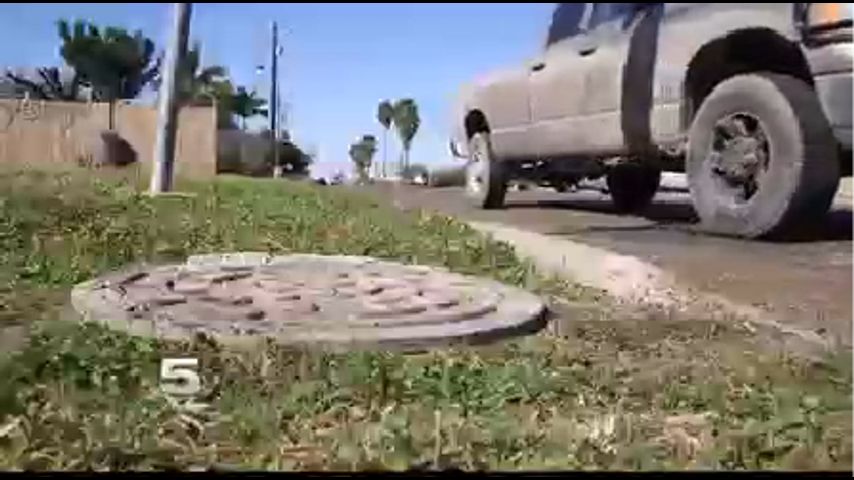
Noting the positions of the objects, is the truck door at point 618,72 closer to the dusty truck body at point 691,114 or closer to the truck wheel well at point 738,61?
the dusty truck body at point 691,114

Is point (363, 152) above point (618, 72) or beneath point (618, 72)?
beneath

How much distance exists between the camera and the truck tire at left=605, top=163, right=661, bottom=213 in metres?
4.08

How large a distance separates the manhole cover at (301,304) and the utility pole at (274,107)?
0.23m

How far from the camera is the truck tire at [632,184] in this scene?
13.4 ft

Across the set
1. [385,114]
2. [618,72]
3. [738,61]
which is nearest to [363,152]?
[385,114]

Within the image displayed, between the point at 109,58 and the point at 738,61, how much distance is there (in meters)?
2.77

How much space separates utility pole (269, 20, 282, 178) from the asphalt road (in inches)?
8.8

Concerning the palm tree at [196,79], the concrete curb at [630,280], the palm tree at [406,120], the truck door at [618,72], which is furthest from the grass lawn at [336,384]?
the truck door at [618,72]

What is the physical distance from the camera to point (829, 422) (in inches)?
75.4

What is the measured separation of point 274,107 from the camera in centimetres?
209

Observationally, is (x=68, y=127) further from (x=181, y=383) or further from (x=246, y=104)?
(x=181, y=383)

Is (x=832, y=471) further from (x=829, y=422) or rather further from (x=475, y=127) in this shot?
(x=475, y=127)

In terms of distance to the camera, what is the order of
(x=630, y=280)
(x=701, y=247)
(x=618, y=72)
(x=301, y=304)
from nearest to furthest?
(x=301, y=304) → (x=630, y=280) → (x=701, y=247) → (x=618, y=72)

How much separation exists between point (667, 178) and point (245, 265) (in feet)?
8.50
